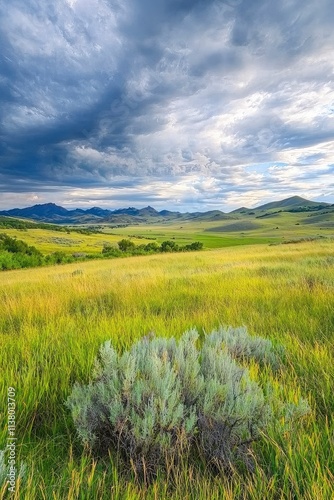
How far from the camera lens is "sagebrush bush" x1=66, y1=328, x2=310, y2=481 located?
1.73 meters

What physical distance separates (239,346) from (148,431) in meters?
1.61

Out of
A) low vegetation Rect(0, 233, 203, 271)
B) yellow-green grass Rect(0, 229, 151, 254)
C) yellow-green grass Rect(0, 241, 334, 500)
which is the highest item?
yellow-green grass Rect(0, 241, 334, 500)

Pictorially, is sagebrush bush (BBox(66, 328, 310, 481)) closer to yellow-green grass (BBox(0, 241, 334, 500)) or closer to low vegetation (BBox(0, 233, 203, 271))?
yellow-green grass (BBox(0, 241, 334, 500))

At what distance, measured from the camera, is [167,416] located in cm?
177

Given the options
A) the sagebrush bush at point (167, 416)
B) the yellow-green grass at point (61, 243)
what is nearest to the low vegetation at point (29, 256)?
the yellow-green grass at point (61, 243)

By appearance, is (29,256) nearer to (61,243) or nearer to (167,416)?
(61,243)

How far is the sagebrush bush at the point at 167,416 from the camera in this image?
68.1 inches

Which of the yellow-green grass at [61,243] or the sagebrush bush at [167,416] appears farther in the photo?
the yellow-green grass at [61,243]

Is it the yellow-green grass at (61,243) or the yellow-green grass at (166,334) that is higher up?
the yellow-green grass at (166,334)

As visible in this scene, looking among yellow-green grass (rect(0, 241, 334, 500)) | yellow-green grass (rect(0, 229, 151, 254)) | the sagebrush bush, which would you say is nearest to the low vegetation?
yellow-green grass (rect(0, 229, 151, 254))

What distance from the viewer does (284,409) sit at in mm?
1973

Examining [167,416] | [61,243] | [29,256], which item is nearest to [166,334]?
[167,416]

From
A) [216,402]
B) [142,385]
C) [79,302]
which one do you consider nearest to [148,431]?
[142,385]

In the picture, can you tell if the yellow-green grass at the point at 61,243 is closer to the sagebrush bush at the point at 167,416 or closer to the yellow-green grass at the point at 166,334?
the yellow-green grass at the point at 166,334
